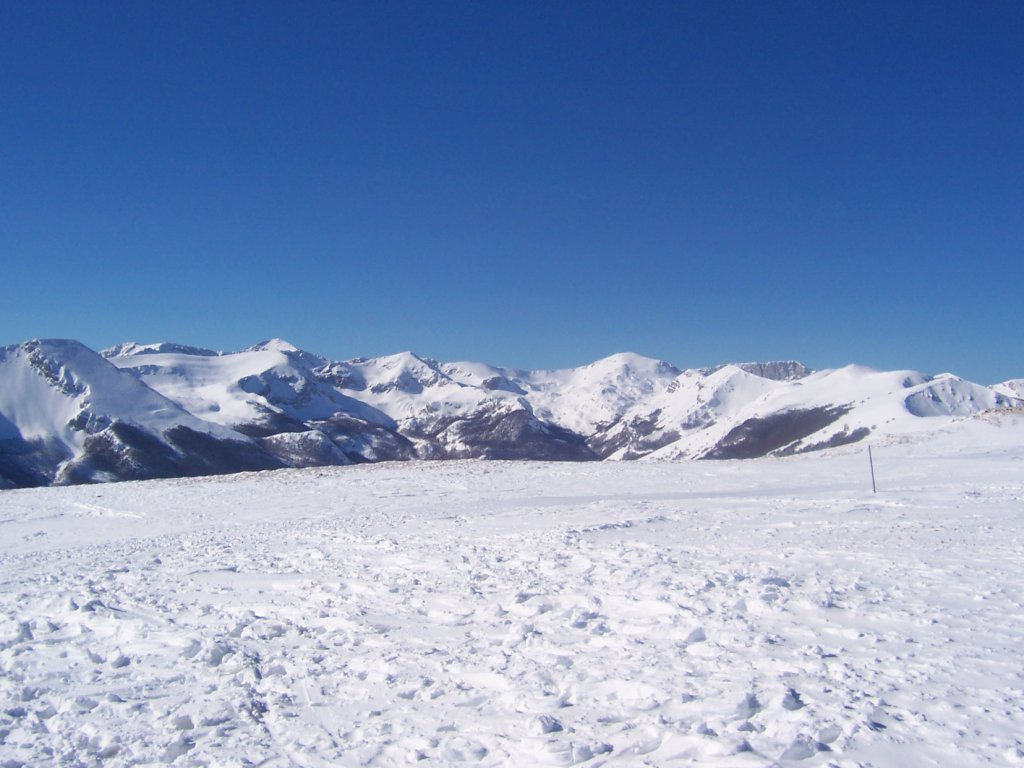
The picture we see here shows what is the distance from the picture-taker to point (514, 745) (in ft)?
24.2

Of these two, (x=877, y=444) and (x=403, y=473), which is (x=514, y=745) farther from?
(x=877, y=444)

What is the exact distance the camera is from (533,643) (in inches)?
406

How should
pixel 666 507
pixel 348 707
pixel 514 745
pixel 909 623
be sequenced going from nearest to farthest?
pixel 514 745, pixel 348 707, pixel 909 623, pixel 666 507

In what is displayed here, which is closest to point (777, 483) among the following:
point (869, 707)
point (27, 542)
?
point (869, 707)

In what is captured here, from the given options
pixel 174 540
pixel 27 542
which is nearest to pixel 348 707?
pixel 174 540

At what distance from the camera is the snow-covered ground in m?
7.40

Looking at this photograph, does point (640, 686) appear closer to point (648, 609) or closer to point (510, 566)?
point (648, 609)

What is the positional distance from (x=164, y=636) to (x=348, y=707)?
4741 mm

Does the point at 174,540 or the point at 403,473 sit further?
the point at 403,473

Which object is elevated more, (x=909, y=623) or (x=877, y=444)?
(x=877, y=444)

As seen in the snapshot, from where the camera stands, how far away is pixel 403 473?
4178cm

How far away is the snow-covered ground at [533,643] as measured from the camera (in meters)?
7.40

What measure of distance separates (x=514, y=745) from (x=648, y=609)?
4.84 metres

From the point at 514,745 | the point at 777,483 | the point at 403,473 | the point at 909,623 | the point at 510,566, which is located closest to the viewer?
the point at 514,745
